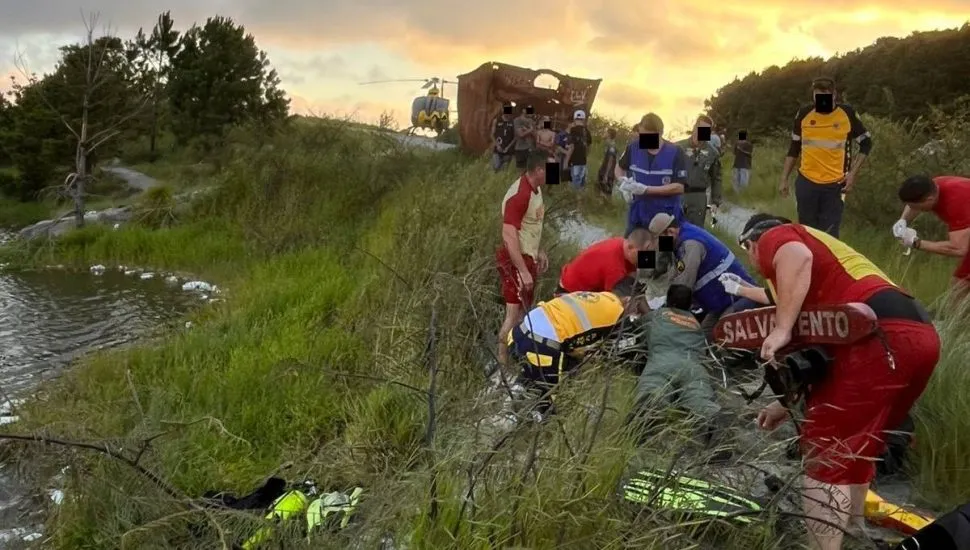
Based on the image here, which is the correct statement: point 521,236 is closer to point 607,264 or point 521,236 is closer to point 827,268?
point 607,264

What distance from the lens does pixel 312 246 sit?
39.8ft

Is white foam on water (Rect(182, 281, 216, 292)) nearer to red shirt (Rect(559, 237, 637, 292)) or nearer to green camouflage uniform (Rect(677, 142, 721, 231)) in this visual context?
green camouflage uniform (Rect(677, 142, 721, 231))

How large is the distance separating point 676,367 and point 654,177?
9.37ft

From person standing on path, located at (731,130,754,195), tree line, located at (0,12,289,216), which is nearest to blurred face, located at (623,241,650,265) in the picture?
person standing on path, located at (731,130,754,195)

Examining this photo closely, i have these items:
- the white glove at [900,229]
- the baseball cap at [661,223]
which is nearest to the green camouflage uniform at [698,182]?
the baseball cap at [661,223]

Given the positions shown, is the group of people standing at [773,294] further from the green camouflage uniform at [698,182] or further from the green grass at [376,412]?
the green grass at [376,412]

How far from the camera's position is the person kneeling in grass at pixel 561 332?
4.48 m

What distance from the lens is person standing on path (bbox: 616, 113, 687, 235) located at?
20.6 ft

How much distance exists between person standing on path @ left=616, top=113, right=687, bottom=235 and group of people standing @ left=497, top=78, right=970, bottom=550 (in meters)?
0.01

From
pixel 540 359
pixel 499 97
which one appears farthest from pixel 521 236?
pixel 499 97

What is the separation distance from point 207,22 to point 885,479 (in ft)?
114

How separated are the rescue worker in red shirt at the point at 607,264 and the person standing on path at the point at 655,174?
0.88 meters

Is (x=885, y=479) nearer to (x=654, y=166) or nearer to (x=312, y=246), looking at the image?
(x=654, y=166)

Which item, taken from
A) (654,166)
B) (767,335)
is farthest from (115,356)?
(767,335)
